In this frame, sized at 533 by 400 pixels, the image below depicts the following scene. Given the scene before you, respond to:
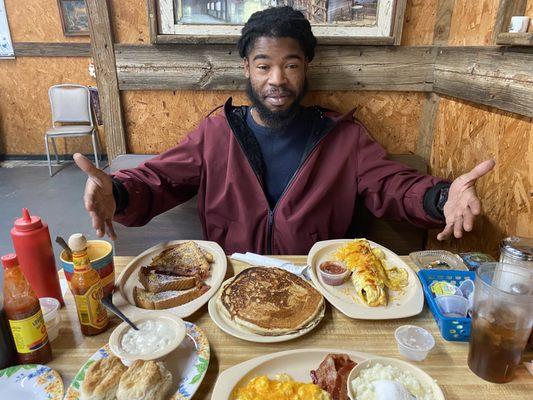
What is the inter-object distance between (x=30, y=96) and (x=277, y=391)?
260 inches

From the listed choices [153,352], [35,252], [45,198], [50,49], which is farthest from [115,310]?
[50,49]

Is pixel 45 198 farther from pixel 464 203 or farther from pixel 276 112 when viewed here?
pixel 464 203

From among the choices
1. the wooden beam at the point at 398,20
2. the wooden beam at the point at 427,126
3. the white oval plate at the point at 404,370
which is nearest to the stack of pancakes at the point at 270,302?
the white oval plate at the point at 404,370

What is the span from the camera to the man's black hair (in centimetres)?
178

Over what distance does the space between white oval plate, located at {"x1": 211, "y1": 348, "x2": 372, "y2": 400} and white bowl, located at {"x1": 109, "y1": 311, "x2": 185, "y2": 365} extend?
0.15 meters

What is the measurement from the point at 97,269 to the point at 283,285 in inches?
23.4

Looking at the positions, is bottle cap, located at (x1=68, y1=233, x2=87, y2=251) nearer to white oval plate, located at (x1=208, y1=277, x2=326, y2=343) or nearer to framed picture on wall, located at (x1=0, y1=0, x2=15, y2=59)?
white oval plate, located at (x1=208, y1=277, x2=326, y2=343)

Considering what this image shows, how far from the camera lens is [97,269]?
1.14 m

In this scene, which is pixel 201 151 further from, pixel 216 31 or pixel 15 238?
pixel 15 238

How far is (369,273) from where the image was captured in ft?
4.21

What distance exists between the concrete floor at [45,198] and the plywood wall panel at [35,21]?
1.94 metres

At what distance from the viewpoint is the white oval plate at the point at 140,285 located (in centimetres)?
118

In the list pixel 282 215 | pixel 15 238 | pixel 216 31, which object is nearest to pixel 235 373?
pixel 15 238

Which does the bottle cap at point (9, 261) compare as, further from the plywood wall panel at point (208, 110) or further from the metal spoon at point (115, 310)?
the plywood wall panel at point (208, 110)
